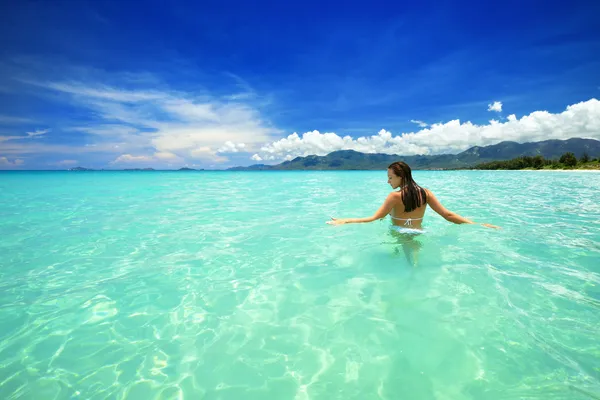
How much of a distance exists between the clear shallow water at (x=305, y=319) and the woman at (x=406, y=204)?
596 mm

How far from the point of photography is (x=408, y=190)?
6496 mm

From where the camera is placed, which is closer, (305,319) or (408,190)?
(305,319)

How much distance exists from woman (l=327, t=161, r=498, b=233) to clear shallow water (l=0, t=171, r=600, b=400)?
60 cm

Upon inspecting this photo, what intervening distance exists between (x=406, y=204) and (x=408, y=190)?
42 centimetres

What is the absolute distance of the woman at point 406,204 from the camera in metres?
6.38

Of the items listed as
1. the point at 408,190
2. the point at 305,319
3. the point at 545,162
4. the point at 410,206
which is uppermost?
→ the point at 408,190

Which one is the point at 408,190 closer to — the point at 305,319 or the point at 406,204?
the point at 406,204

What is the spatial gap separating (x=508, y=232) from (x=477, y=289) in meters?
5.37

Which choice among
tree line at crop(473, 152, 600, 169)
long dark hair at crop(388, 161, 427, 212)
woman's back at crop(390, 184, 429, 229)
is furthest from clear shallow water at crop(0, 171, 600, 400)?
tree line at crop(473, 152, 600, 169)

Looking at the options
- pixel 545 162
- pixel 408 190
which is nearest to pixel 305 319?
pixel 408 190

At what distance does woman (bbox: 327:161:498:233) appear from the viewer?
6383 millimetres

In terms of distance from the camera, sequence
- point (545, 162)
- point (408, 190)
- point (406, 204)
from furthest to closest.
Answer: point (545, 162), point (406, 204), point (408, 190)

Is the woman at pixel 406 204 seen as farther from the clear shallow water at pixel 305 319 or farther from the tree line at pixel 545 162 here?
the tree line at pixel 545 162

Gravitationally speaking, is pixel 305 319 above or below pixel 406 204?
below
